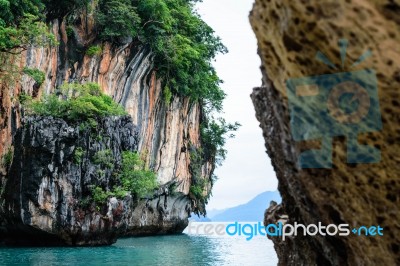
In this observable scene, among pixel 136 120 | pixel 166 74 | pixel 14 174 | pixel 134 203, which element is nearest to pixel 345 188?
pixel 14 174

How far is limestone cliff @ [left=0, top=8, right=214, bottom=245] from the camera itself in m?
17.3

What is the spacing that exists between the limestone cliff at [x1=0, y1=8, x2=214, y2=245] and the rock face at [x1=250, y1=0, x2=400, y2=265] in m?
15.5

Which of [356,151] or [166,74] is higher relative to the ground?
[166,74]

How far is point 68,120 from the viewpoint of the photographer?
732 inches

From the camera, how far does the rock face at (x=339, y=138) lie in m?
2.22

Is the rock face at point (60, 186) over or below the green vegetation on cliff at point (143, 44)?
below

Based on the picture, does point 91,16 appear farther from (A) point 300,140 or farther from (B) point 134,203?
(A) point 300,140

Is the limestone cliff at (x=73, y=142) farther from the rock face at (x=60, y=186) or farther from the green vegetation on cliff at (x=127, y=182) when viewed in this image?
the green vegetation on cliff at (x=127, y=182)

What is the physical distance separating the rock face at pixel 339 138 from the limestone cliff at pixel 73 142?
15.5m

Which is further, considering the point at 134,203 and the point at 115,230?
the point at 134,203

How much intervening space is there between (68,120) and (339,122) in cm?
1721

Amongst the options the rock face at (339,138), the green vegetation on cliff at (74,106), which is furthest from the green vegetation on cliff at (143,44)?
the rock face at (339,138)

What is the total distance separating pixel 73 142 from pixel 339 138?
55.5 ft

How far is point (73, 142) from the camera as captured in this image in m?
18.4
